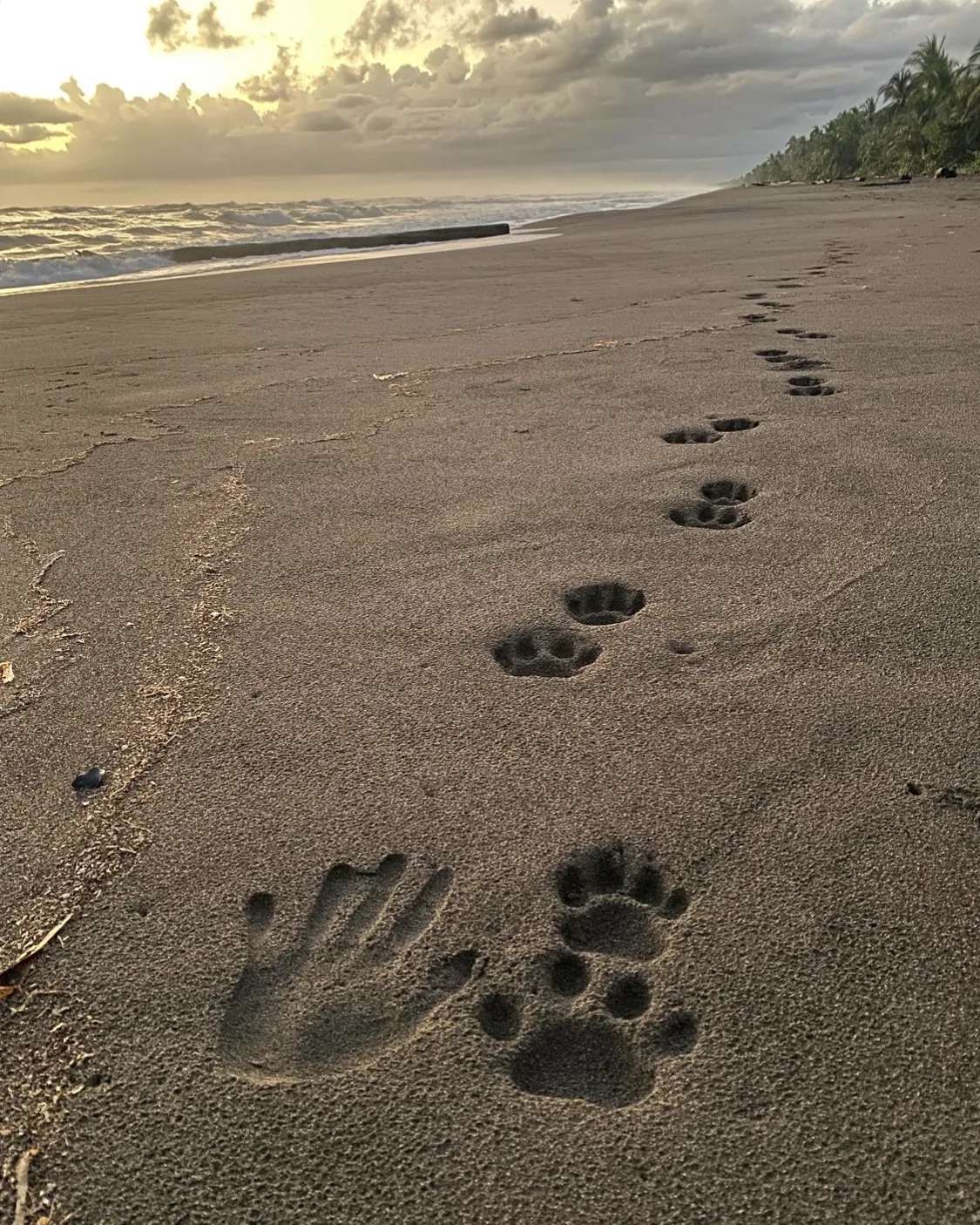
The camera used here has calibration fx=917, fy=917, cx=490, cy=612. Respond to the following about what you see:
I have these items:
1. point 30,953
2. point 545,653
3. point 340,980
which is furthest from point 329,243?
point 340,980

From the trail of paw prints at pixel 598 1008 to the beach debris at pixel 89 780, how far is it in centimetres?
77

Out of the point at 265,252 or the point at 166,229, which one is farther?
the point at 166,229

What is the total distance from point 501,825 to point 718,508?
1353 mm

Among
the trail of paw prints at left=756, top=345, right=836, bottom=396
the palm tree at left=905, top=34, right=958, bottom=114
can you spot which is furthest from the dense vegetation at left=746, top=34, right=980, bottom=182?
the trail of paw prints at left=756, top=345, right=836, bottom=396

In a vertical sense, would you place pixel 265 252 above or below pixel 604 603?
below

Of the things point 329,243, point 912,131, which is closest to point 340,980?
point 329,243

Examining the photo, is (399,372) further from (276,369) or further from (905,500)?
(905,500)

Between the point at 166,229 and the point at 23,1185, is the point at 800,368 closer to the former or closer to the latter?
the point at 23,1185

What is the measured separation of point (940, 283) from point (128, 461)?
477 cm

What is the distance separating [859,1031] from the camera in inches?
39.8

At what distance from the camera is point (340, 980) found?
1.12 m

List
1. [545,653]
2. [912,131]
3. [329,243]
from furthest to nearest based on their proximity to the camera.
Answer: [912,131] → [329,243] → [545,653]

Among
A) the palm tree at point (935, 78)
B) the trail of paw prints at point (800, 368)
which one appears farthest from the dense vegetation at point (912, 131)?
the trail of paw prints at point (800, 368)

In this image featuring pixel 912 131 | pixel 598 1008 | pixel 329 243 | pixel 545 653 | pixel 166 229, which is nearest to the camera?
pixel 598 1008
